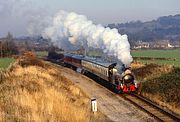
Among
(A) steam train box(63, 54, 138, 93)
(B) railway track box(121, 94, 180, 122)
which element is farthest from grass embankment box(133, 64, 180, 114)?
(A) steam train box(63, 54, 138, 93)

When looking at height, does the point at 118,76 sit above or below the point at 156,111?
above

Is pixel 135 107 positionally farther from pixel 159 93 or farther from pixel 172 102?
pixel 159 93

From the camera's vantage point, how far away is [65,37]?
7369cm

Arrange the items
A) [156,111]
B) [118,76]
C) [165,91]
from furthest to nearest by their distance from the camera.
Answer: [118,76] < [165,91] < [156,111]

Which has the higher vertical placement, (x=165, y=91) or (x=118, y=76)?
(x=118, y=76)

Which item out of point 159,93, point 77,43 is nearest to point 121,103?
point 159,93

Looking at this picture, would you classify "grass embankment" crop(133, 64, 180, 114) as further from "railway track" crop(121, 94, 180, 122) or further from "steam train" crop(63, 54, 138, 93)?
"steam train" crop(63, 54, 138, 93)

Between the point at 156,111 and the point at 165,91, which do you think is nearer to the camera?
the point at 156,111

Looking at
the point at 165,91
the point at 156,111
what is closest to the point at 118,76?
the point at 165,91

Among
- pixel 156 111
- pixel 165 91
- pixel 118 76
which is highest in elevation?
pixel 118 76

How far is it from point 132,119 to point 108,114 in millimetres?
2099

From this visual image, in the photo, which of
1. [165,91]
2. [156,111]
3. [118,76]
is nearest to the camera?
[156,111]

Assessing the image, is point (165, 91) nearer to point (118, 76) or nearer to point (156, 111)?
point (118, 76)

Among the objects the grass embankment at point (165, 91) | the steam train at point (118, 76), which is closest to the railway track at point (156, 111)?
the grass embankment at point (165, 91)
